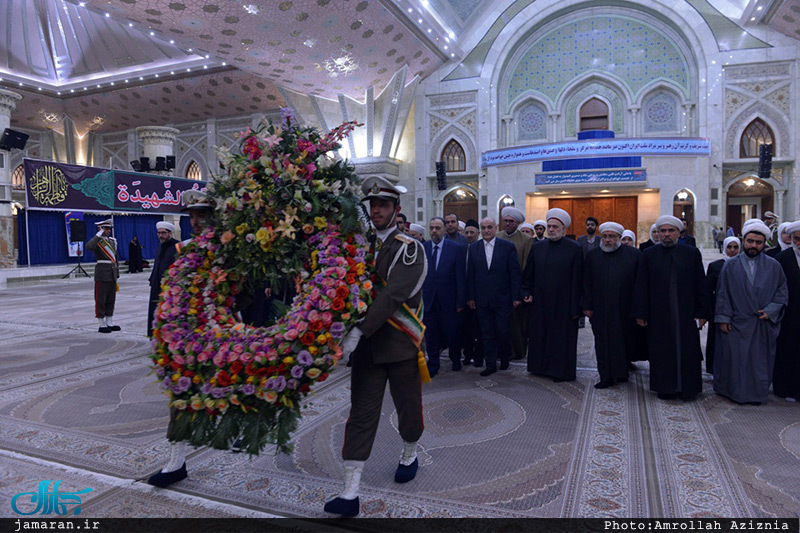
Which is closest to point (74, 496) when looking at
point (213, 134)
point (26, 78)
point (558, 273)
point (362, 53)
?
point (558, 273)

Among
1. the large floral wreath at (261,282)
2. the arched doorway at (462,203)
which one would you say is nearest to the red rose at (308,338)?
the large floral wreath at (261,282)

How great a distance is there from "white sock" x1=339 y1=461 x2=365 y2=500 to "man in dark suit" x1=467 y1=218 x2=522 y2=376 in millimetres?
2323

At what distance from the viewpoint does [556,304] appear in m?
4.21

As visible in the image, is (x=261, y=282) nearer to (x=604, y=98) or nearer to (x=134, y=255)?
(x=134, y=255)

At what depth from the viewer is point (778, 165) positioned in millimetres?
15125

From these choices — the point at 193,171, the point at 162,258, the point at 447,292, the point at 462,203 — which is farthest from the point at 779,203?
the point at 193,171

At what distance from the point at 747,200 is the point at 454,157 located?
9.21 meters

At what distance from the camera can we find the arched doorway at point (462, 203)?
57.9 feet

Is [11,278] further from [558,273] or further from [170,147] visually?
[558,273]

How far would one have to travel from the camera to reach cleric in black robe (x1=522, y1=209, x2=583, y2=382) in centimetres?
411

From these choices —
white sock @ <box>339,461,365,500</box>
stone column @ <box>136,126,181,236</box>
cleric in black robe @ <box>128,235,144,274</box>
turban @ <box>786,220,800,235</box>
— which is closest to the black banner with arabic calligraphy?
cleric in black robe @ <box>128,235,144,274</box>

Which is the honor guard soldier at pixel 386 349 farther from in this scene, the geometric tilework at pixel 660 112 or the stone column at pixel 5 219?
the geometric tilework at pixel 660 112

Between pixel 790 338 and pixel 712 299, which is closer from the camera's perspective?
pixel 790 338

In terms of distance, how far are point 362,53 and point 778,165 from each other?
41.3 feet
